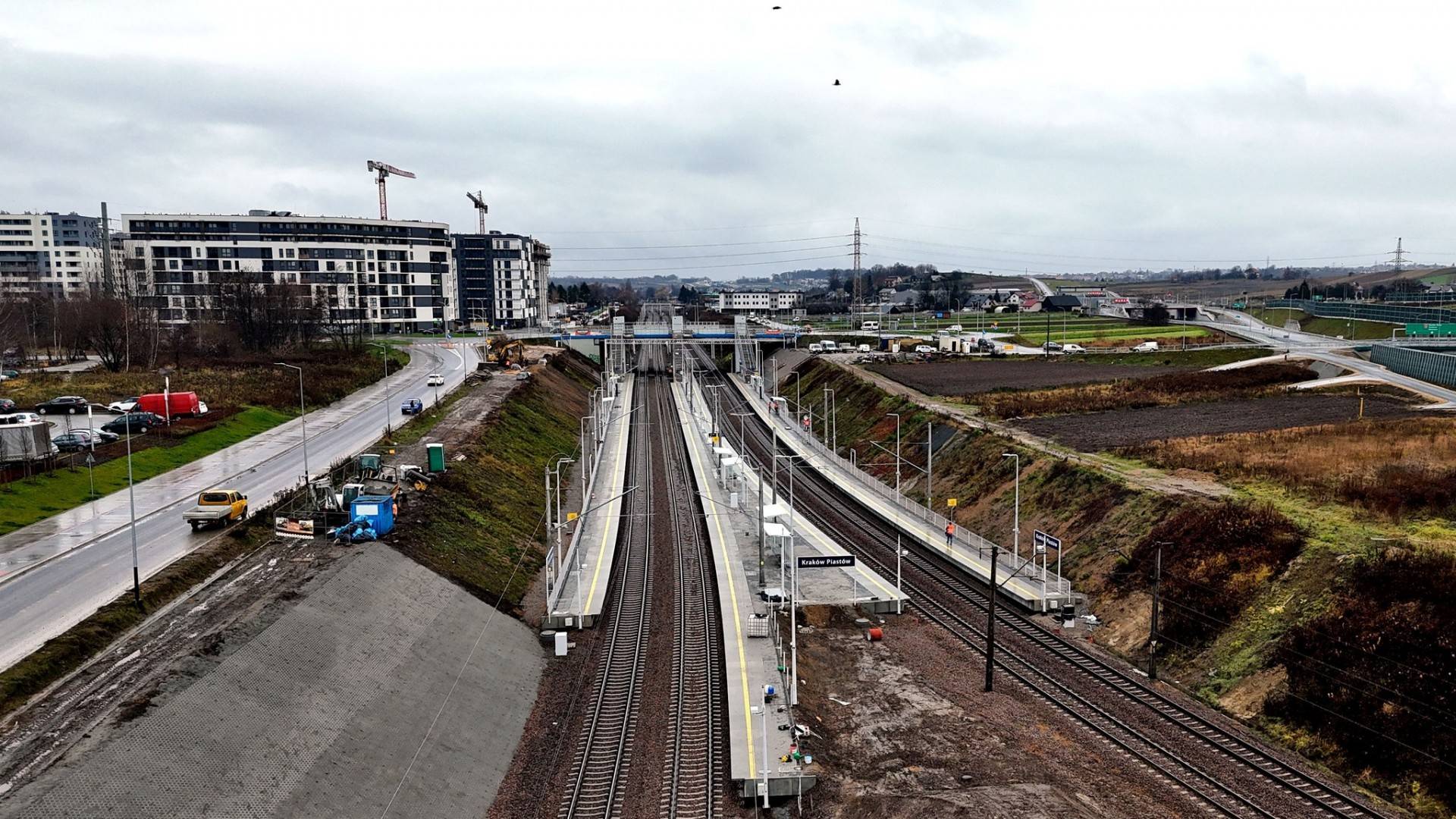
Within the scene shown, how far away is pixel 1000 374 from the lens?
311ft

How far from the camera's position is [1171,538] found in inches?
1452

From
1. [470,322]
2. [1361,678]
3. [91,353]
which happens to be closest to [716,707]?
[1361,678]

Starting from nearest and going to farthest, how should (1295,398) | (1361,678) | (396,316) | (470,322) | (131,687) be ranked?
1. (131,687)
2. (1361,678)
3. (1295,398)
4. (396,316)
5. (470,322)

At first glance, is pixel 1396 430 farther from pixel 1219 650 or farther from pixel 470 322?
pixel 470 322

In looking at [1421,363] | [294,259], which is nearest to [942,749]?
[1421,363]

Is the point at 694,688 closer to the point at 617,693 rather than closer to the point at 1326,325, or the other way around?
the point at 617,693

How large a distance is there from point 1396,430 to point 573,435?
60.8 m

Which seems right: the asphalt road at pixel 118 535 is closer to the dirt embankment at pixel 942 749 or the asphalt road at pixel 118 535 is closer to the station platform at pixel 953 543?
the dirt embankment at pixel 942 749

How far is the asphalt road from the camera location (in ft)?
91.9

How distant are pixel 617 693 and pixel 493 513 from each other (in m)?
20.0

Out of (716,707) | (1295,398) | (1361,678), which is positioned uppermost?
(1295,398)

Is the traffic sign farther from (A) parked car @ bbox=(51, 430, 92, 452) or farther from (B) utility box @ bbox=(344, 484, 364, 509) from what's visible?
(A) parked car @ bbox=(51, 430, 92, 452)

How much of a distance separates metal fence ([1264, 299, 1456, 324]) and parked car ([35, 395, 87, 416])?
15161cm

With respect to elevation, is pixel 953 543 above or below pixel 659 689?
above
